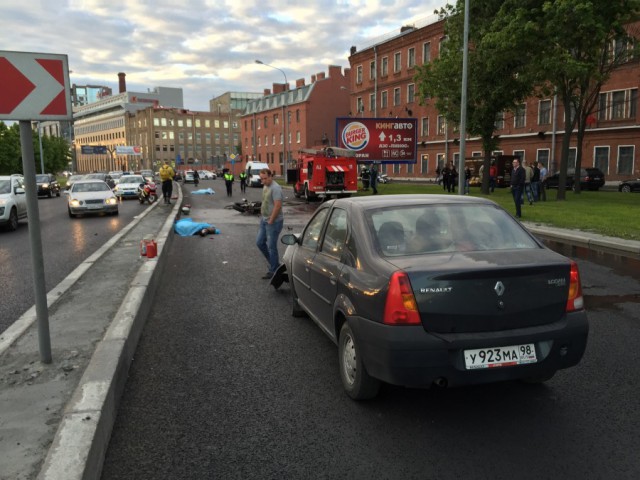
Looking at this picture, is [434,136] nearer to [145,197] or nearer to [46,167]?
[145,197]

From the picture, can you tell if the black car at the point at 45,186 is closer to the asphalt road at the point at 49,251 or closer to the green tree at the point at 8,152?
the asphalt road at the point at 49,251

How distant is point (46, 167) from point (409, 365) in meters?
84.8

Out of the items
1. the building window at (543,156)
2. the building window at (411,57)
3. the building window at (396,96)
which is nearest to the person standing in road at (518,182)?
the building window at (543,156)

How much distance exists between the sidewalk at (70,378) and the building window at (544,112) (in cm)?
4228

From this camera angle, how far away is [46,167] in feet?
250

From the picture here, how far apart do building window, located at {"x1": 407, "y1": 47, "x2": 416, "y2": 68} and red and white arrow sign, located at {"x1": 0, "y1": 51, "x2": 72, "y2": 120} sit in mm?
55515

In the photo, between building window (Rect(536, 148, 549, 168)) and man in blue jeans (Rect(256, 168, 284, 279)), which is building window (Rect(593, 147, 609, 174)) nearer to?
building window (Rect(536, 148, 549, 168))

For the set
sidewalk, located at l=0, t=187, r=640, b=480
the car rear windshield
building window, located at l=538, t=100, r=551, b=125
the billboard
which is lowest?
sidewalk, located at l=0, t=187, r=640, b=480

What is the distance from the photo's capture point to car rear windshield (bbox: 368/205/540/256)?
383 centimetres

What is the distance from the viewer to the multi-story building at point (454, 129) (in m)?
37.4

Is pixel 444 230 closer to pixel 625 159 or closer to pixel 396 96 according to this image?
pixel 625 159

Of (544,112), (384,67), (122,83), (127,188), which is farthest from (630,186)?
(122,83)

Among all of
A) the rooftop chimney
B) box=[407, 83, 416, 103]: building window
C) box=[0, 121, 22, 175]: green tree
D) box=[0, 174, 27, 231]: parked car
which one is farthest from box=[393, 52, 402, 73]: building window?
the rooftop chimney

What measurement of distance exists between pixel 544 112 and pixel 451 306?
4457 cm
